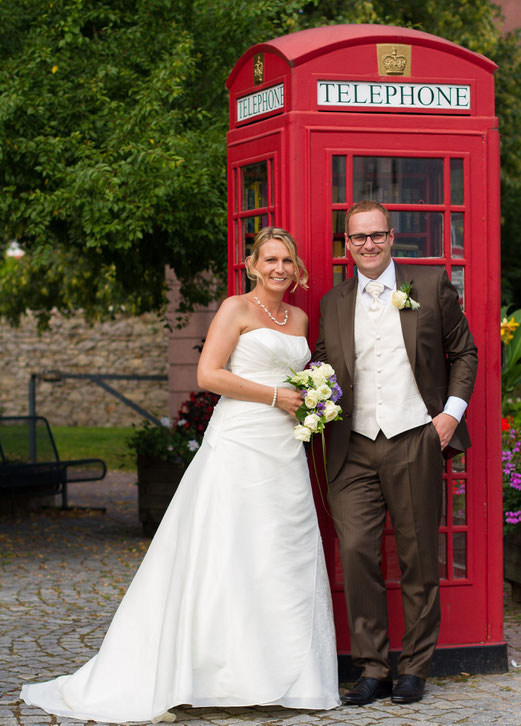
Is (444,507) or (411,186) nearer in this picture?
(411,186)

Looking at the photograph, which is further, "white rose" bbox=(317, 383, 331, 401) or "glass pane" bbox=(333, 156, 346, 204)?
"glass pane" bbox=(333, 156, 346, 204)

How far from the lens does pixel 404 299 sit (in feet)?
15.6

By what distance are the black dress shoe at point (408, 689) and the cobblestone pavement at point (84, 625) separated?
4cm

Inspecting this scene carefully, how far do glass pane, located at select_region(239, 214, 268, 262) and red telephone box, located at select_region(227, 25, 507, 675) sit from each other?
2 centimetres

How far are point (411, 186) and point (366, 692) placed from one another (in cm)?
232

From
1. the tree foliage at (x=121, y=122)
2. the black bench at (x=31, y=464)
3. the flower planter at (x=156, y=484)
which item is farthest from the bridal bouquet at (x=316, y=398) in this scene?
the black bench at (x=31, y=464)

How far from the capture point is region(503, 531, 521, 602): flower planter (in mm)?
7168

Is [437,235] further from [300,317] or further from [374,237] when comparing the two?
[300,317]

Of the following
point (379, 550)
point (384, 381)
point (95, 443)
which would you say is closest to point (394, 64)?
point (384, 381)

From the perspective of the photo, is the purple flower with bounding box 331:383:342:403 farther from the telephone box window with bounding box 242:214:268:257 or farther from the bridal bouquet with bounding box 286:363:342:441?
the telephone box window with bounding box 242:214:268:257

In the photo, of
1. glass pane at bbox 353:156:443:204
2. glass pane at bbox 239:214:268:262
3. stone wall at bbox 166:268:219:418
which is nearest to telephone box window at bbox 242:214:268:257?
glass pane at bbox 239:214:268:262

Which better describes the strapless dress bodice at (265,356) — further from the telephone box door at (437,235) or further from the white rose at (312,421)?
the telephone box door at (437,235)

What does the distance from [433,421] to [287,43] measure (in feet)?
6.37

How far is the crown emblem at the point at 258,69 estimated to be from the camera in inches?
214
